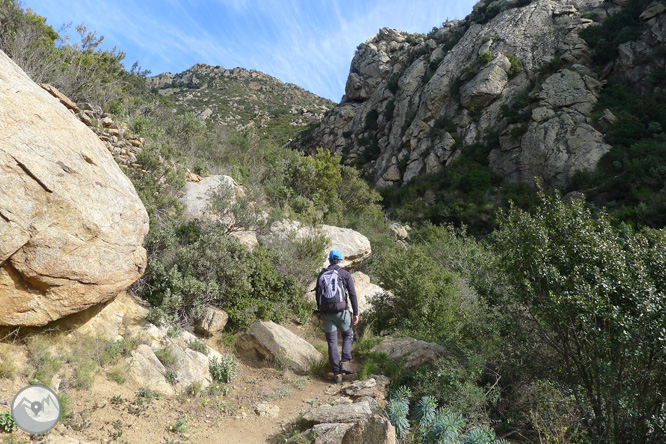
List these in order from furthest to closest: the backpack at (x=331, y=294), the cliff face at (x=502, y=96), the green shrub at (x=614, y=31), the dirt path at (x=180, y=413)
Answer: the green shrub at (x=614, y=31) → the cliff face at (x=502, y=96) → the backpack at (x=331, y=294) → the dirt path at (x=180, y=413)

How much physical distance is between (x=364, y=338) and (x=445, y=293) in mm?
2319

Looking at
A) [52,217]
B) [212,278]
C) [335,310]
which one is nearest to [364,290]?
[335,310]

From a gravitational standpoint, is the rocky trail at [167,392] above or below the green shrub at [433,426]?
below

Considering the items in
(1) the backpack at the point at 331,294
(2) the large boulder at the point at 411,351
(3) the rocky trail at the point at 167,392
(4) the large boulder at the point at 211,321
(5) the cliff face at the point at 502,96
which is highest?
(5) the cliff face at the point at 502,96

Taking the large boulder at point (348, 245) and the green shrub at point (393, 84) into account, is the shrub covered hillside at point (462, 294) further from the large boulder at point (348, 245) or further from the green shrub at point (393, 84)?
the green shrub at point (393, 84)

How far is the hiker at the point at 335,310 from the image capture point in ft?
16.9

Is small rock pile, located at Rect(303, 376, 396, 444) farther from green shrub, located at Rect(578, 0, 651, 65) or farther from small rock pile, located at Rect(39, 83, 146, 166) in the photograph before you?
green shrub, located at Rect(578, 0, 651, 65)

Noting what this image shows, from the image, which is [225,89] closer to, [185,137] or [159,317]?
[185,137]

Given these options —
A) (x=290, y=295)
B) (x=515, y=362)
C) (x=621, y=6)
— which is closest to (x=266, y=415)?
(x=290, y=295)

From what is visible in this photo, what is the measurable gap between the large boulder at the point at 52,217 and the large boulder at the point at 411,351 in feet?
13.5

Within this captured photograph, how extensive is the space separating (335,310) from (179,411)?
93.5 inches

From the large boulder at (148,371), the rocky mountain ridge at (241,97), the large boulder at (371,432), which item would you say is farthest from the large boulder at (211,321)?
the rocky mountain ridge at (241,97)

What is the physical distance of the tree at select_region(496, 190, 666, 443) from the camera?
3451 millimetres

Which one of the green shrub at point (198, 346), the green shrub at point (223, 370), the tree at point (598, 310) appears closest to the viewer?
the tree at point (598, 310)
